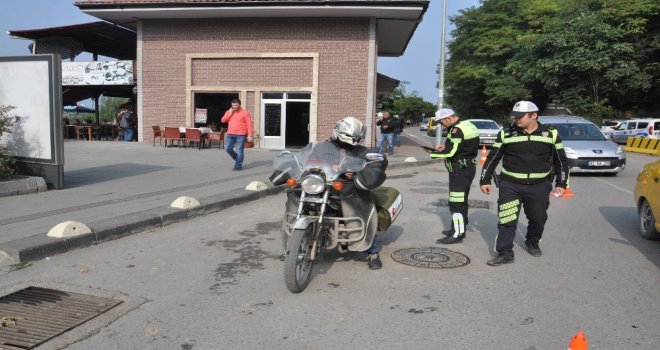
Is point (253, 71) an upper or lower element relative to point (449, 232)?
upper

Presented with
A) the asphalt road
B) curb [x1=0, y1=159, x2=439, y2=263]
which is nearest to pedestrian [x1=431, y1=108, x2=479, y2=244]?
the asphalt road

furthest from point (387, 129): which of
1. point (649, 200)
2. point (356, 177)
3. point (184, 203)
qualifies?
point (356, 177)

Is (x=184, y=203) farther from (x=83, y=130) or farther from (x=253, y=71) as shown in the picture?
(x=83, y=130)

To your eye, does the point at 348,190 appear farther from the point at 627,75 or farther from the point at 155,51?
the point at 627,75

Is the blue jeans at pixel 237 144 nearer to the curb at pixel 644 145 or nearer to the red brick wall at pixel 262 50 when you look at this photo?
the red brick wall at pixel 262 50

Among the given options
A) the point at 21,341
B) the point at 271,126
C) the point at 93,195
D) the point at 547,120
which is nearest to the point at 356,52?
the point at 271,126

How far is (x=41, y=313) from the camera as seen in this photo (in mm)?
3771

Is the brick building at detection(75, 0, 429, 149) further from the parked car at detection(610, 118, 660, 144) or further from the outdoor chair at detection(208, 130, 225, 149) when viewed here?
the parked car at detection(610, 118, 660, 144)

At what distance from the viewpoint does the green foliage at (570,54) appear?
33.5 metres

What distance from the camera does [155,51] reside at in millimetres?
20859

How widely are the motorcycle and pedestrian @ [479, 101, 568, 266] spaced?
1.43 m

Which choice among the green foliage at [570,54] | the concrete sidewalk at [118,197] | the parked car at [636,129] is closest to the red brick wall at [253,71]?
the concrete sidewalk at [118,197]

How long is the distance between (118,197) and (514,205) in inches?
245

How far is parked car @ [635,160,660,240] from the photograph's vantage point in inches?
237
